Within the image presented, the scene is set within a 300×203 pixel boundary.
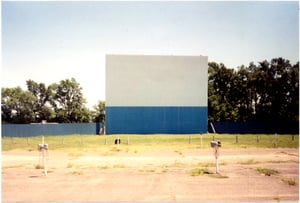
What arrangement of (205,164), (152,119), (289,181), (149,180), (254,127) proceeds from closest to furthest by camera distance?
(289,181), (149,180), (205,164), (152,119), (254,127)

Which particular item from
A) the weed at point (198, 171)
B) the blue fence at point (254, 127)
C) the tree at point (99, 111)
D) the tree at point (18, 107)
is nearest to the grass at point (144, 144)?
the weed at point (198, 171)

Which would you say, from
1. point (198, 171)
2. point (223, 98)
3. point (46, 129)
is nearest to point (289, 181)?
point (198, 171)

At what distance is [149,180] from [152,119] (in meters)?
17.6

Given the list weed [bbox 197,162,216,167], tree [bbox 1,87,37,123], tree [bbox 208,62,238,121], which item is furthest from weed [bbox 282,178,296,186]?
tree [bbox 1,87,37,123]

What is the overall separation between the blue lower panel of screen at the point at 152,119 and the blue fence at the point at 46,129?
24.4 feet

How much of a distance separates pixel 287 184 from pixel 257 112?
27372 mm

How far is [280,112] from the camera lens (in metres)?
31.8

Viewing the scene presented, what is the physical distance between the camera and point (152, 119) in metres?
28.0

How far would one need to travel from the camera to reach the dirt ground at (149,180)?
29.1ft

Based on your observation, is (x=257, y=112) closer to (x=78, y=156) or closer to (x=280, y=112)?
(x=280, y=112)

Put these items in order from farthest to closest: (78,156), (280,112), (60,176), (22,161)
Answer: (280,112) < (78,156) < (22,161) < (60,176)

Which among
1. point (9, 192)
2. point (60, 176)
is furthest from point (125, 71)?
point (9, 192)

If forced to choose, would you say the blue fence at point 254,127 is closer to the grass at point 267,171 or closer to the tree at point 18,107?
the grass at point 267,171

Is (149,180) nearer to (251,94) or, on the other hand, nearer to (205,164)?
(205,164)
